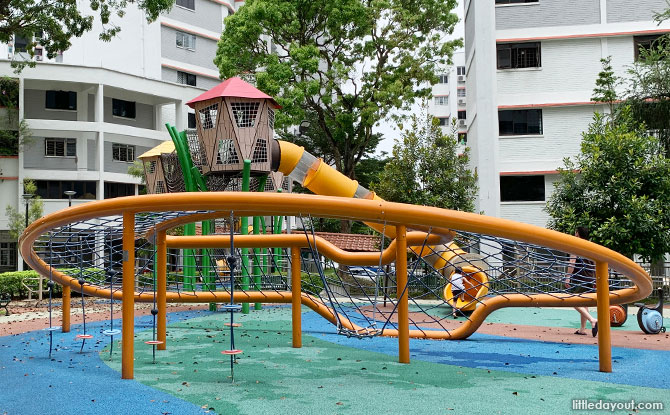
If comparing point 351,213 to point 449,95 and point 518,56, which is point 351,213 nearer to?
point 518,56

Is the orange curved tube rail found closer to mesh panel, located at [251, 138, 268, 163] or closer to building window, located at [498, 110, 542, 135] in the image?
mesh panel, located at [251, 138, 268, 163]

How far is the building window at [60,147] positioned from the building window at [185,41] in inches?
422

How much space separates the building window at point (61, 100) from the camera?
39.6 meters

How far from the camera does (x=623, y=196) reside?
70.2 ft

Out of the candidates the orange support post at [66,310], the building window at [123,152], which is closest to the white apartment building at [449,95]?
the building window at [123,152]

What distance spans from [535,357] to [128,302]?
6.13 m

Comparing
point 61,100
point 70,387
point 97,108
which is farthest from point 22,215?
point 70,387

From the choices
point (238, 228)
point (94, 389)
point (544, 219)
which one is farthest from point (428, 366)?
point (544, 219)

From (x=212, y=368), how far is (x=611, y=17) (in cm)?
2624

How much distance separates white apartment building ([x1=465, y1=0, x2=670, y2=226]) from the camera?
29000 millimetres

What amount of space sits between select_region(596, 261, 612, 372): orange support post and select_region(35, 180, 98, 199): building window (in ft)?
112

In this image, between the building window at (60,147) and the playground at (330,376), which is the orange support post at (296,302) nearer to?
the playground at (330,376)

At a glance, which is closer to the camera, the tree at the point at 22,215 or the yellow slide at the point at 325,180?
the yellow slide at the point at 325,180

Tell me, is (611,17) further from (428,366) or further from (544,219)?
(428,366)
